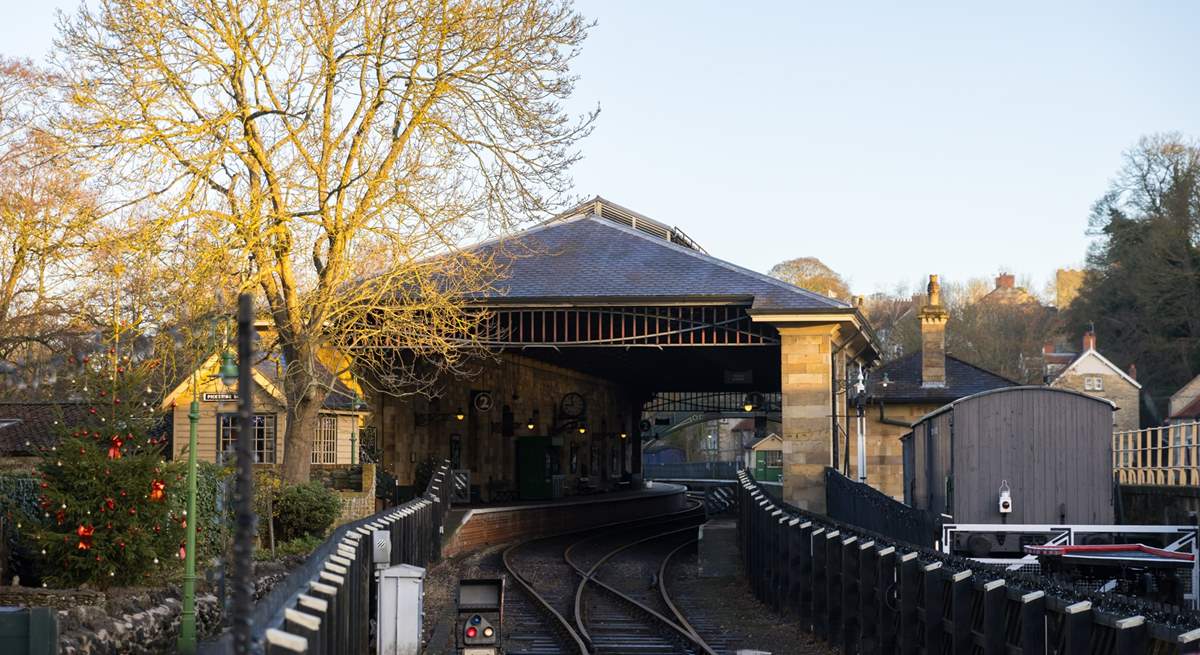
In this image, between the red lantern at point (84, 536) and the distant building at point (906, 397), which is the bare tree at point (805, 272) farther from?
the red lantern at point (84, 536)

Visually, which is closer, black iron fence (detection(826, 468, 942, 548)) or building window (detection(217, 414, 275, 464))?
black iron fence (detection(826, 468, 942, 548))

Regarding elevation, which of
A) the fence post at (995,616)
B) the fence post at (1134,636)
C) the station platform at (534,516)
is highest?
the fence post at (1134,636)

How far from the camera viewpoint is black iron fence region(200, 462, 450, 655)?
7812mm

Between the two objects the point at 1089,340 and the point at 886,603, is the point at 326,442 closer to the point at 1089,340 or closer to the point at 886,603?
the point at 886,603

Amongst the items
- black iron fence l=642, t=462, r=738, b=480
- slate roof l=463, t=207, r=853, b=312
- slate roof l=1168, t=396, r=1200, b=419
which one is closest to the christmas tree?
slate roof l=463, t=207, r=853, b=312

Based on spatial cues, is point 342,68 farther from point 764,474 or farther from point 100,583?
point 764,474

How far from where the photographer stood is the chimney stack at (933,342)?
41.8 m

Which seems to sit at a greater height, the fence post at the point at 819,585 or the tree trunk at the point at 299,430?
the tree trunk at the point at 299,430

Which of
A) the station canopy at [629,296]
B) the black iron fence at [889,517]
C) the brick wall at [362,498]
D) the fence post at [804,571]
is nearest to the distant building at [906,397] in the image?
the station canopy at [629,296]

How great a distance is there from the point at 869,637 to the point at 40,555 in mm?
9850

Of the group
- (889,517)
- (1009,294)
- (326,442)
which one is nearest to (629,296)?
(889,517)

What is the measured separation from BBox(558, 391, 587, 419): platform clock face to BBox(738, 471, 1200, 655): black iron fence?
24.7 m

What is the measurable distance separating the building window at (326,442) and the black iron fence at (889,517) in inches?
600

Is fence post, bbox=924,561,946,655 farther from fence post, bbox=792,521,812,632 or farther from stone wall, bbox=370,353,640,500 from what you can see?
stone wall, bbox=370,353,640,500
